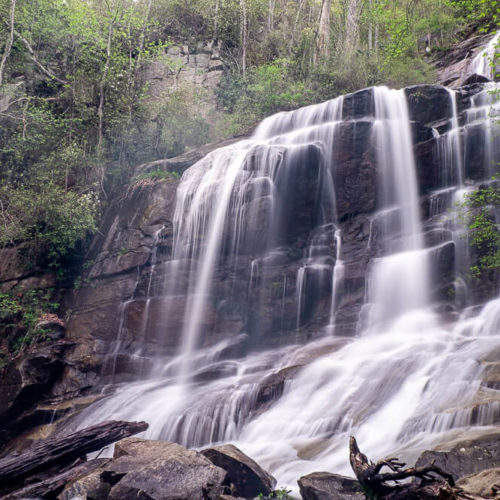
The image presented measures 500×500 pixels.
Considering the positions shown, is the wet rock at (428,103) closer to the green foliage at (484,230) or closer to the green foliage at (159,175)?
the green foliage at (484,230)

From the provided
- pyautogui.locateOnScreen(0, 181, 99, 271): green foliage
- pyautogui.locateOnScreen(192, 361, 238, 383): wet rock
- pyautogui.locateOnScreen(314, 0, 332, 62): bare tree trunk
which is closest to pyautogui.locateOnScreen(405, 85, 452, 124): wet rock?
pyautogui.locateOnScreen(192, 361, 238, 383): wet rock

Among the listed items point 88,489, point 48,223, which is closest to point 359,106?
point 48,223

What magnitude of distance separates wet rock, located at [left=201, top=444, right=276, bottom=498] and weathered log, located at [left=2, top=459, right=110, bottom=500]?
2.00 m

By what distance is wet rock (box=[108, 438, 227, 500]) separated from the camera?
6.09 meters

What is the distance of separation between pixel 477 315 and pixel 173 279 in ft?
29.0

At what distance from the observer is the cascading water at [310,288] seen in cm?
938

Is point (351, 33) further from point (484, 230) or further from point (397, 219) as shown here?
point (484, 230)

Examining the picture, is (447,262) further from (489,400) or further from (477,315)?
(489,400)

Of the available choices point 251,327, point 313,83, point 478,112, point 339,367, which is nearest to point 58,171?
point 251,327

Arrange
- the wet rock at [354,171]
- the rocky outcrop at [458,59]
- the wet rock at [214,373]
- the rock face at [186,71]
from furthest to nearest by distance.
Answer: the rock face at [186,71]
the rocky outcrop at [458,59]
the wet rock at [354,171]
the wet rock at [214,373]

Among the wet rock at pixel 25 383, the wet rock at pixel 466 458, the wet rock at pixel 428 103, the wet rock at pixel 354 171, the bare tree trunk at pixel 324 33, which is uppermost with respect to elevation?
the bare tree trunk at pixel 324 33

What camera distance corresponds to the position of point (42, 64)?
78.1 feet

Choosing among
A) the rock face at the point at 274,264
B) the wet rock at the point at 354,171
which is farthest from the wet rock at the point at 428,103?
the wet rock at the point at 354,171

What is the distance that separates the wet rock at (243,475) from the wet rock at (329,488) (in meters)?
0.90
